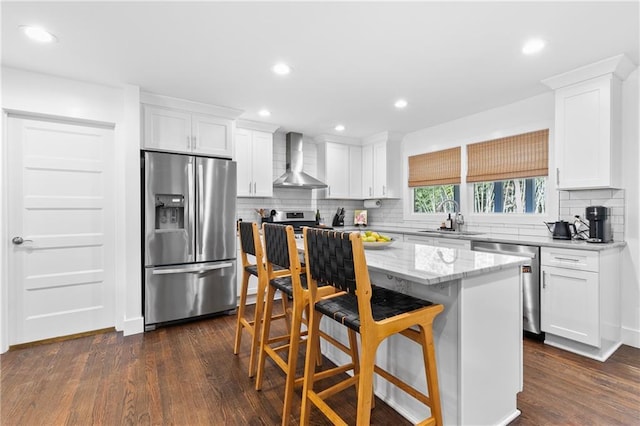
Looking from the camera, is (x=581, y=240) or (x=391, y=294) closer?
(x=391, y=294)

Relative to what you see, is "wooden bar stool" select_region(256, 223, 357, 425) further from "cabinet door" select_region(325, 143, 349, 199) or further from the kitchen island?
"cabinet door" select_region(325, 143, 349, 199)

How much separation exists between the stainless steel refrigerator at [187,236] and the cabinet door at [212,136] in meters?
0.18

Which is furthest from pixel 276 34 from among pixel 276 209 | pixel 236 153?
pixel 276 209

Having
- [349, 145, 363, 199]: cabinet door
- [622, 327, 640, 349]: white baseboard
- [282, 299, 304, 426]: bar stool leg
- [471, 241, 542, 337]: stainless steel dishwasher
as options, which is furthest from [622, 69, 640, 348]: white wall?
[349, 145, 363, 199]: cabinet door

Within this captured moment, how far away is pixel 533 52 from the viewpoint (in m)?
2.45

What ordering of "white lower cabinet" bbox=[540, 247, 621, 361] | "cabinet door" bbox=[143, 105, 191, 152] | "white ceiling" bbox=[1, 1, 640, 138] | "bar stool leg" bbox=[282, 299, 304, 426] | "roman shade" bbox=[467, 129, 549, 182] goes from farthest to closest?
"roman shade" bbox=[467, 129, 549, 182], "cabinet door" bbox=[143, 105, 191, 152], "white lower cabinet" bbox=[540, 247, 621, 361], "white ceiling" bbox=[1, 1, 640, 138], "bar stool leg" bbox=[282, 299, 304, 426]

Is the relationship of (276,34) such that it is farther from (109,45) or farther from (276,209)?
(276,209)

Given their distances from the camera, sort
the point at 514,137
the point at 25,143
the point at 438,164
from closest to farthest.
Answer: the point at 25,143
the point at 514,137
the point at 438,164

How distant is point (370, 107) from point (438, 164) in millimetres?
1479

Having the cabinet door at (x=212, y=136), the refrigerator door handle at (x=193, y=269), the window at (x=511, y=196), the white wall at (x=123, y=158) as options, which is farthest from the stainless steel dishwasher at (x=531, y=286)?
the white wall at (x=123, y=158)

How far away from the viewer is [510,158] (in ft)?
12.2

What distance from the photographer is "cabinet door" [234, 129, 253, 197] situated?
4.24 metres

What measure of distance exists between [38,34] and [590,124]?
442 centimetres

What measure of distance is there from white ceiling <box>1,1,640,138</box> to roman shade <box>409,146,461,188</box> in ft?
3.31
